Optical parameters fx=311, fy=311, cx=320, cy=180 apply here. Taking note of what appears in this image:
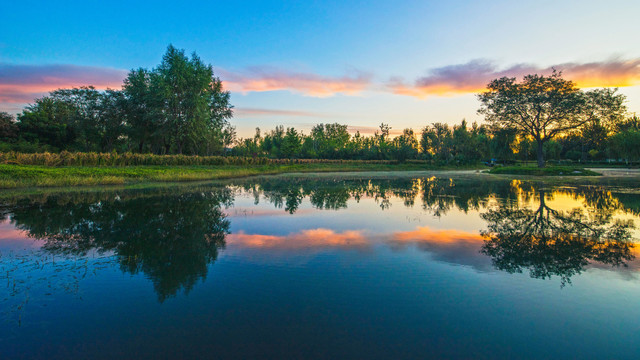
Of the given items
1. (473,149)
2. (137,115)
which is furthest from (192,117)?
(473,149)

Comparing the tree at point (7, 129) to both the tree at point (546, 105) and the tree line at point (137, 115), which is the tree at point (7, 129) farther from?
the tree at point (546, 105)

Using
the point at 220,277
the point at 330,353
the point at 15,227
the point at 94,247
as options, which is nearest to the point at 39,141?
the point at 15,227

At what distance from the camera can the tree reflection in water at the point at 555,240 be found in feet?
22.5

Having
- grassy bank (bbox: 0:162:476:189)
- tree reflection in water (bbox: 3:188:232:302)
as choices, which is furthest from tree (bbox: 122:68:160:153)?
tree reflection in water (bbox: 3:188:232:302)

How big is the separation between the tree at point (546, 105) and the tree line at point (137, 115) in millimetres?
42259

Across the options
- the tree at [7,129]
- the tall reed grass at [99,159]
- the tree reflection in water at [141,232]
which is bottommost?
the tree reflection in water at [141,232]

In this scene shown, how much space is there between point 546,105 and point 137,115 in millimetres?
60425

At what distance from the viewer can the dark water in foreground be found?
3.93 m

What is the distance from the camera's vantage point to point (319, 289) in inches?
219

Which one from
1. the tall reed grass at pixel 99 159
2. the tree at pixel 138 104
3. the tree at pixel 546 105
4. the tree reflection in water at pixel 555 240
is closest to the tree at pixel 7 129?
the tree at pixel 138 104

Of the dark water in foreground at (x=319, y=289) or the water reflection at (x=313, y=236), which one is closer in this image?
the dark water in foreground at (x=319, y=289)

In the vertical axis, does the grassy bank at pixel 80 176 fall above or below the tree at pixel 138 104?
below

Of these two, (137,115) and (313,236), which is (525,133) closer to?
(313,236)

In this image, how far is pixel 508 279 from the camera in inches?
237
